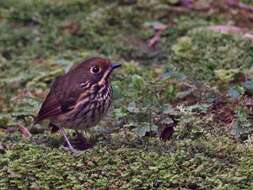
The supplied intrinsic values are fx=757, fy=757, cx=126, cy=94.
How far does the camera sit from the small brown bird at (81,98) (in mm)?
6008

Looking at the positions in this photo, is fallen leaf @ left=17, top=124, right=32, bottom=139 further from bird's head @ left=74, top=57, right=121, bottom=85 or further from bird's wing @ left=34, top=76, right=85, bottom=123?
bird's head @ left=74, top=57, right=121, bottom=85

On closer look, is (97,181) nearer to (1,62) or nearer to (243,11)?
(1,62)

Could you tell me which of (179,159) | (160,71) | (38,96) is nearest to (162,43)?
(160,71)

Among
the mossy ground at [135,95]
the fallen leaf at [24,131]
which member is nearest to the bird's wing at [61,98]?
the mossy ground at [135,95]

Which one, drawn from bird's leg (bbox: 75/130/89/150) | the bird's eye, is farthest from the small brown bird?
bird's leg (bbox: 75/130/89/150)

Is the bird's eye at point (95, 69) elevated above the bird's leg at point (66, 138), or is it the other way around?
the bird's eye at point (95, 69)

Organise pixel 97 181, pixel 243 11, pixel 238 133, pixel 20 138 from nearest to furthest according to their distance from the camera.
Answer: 1. pixel 97 181
2. pixel 238 133
3. pixel 20 138
4. pixel 243 11

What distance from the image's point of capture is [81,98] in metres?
6.03

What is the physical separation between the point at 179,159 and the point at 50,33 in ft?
13.5

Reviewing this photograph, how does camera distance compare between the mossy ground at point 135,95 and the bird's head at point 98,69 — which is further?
the bird's head at point 98,69

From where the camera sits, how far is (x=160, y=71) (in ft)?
26.0

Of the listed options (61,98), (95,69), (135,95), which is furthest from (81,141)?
(135,95)

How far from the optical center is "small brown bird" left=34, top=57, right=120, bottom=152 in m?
6.01

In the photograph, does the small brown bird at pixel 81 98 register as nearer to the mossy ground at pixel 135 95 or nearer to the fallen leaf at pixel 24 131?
the mossy ground at pixel 135 95
